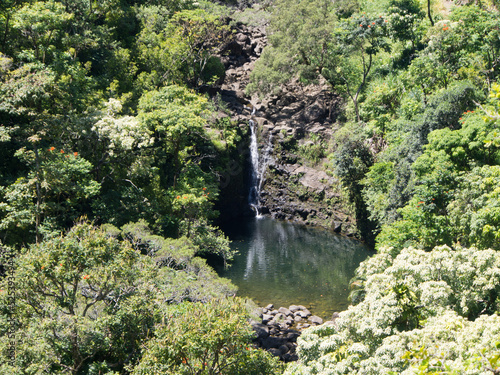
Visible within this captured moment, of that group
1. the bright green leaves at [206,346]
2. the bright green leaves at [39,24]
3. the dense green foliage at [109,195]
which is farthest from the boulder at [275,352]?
the bright green leaves at [39,24]

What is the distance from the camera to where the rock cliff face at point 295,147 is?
38.0 meters

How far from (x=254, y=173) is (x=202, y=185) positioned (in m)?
16.5

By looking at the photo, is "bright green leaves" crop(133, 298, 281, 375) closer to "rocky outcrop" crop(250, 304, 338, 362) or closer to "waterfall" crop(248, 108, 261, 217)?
"rocky outcrop" crop(250, 304, 338, 362)

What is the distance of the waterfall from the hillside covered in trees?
1.30 meters

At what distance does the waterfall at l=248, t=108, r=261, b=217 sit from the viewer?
40969mm

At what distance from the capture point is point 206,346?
1054cm

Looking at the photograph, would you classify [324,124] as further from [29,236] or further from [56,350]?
[56,350]

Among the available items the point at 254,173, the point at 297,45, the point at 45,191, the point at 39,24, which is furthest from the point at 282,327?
the point at 297,45

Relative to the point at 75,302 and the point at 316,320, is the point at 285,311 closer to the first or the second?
the point at 316,320

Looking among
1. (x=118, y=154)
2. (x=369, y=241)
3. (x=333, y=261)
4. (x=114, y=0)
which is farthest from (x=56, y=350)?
(x=114, y=0)

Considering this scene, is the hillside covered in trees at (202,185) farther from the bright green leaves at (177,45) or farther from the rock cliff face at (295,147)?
the rock cliff face at (295,147)

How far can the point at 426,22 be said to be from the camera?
3772 cm

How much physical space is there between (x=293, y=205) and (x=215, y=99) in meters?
12.3

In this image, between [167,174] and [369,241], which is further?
[369,241]
